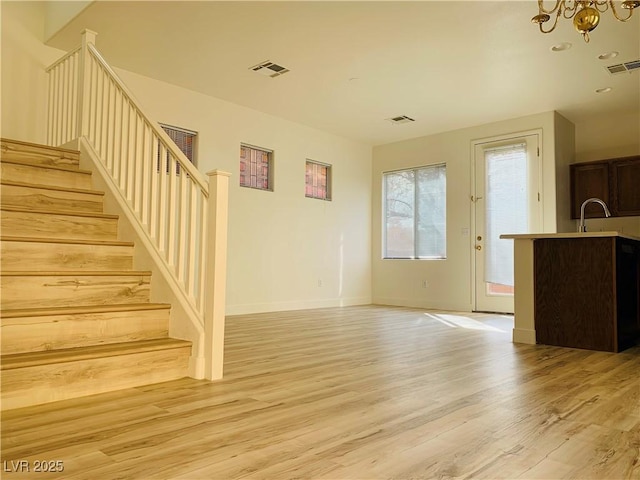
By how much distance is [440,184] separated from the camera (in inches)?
293

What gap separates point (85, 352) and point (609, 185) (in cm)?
649

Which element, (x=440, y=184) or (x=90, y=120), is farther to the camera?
(x=440, y=184)

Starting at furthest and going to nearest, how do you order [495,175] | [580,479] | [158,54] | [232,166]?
[495,175], [232,166], [158,54], [580,479]

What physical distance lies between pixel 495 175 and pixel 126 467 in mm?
6499

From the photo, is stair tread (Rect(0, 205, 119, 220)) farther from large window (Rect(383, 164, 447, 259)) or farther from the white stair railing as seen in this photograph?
large window (Rect(383, 164, 447, 259))

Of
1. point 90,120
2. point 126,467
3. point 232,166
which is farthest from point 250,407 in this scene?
point 232,166

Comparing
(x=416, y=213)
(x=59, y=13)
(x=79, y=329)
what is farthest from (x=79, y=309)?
(x=416, y=213)

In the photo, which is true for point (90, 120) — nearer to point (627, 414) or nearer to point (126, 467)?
point (126, 467)

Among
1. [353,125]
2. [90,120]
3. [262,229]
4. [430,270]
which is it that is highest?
[353,125]

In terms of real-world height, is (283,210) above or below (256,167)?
below

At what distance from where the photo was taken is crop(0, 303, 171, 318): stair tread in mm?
2176

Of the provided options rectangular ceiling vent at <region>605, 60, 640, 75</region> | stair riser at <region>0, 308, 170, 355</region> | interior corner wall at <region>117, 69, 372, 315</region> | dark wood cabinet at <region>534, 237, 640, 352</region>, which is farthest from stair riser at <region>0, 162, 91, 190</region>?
rectangular ceiling vent at <region>605, 60, 640, 75</region>

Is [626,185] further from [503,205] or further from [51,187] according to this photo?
[51,187]

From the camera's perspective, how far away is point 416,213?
7.74 m
